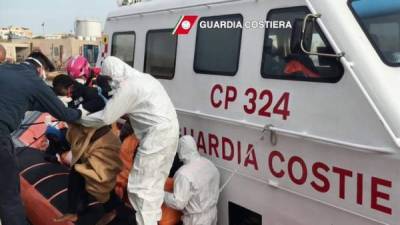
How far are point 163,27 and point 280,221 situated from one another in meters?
2.41

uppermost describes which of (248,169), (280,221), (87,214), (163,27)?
(163,27)

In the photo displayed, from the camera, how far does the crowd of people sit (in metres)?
3.62

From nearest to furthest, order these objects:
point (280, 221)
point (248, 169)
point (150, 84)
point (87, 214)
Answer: point (280, 221) < point (248, 169) < point (150, 84) < point (87, 214)

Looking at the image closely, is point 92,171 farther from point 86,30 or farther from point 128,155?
point 86,30

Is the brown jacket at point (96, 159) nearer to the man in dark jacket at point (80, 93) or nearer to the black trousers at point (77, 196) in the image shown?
the black trousers at point (77, 196)

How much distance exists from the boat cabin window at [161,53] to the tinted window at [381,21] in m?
2.02

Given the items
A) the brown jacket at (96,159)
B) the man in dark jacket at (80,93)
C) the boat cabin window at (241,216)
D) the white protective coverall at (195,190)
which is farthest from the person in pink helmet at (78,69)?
the boat cabin window at (241,216)

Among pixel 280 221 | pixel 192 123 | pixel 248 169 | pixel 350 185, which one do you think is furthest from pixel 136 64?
pixel 350 185

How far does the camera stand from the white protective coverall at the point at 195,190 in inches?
144

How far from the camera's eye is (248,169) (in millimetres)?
3508

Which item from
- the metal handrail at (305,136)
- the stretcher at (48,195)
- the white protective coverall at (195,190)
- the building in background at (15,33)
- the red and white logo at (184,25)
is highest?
the red and white logo at (184,25)

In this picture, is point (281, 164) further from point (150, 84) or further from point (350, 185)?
point (150, 84)

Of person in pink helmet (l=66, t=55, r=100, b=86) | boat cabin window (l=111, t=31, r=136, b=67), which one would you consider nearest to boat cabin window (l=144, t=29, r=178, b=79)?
boat cabin window (l=111, t=31, r=136, b=67)

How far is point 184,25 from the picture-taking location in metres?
4.21
